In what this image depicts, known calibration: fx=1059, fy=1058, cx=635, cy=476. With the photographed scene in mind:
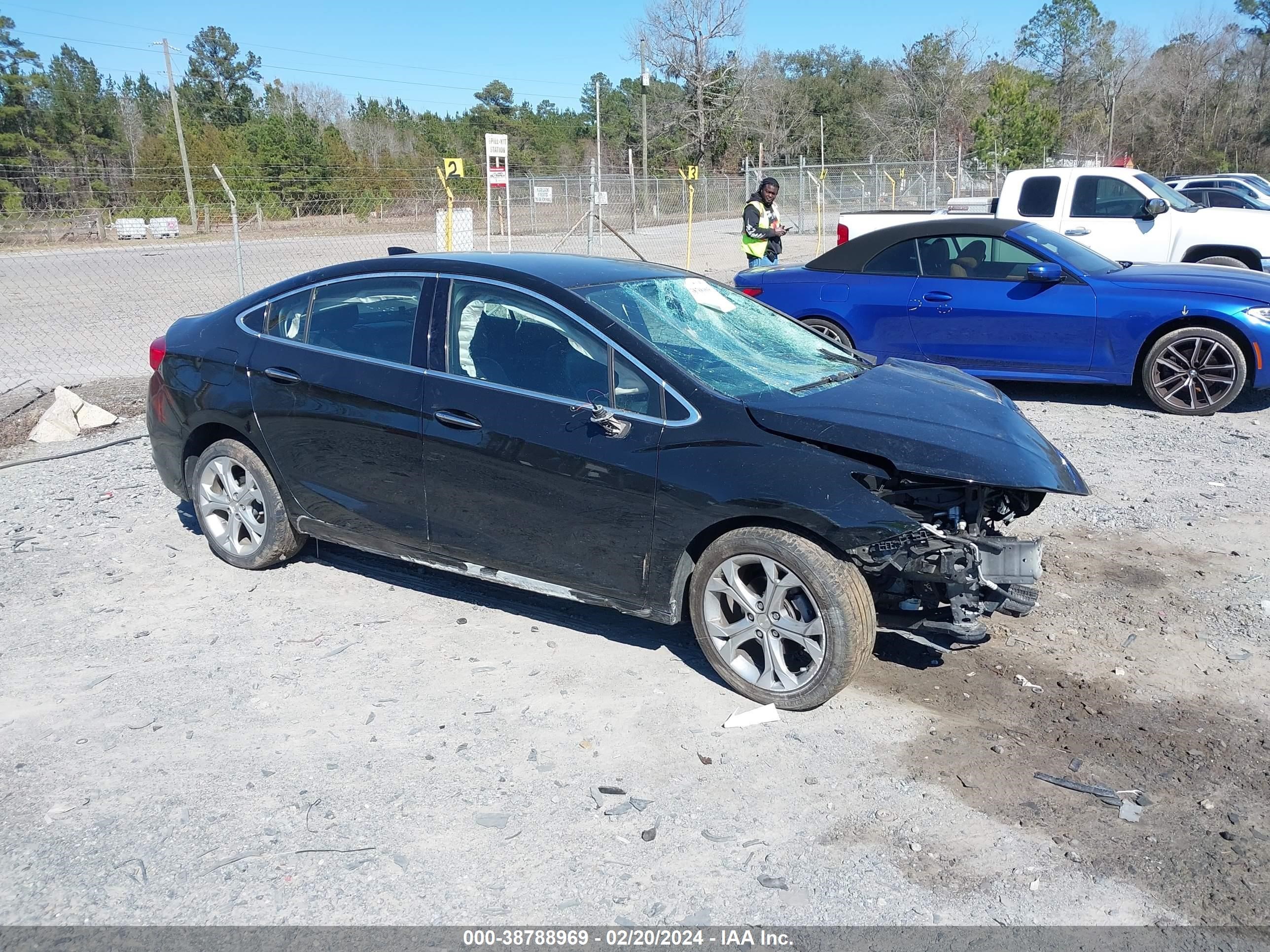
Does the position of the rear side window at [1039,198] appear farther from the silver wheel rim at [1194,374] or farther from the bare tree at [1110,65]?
the bare tree at [1110,65]

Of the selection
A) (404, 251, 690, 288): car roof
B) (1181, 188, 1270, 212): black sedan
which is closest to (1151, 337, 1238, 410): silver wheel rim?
(404, 251, 690, 288): car roof

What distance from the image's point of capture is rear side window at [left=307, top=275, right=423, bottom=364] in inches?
194

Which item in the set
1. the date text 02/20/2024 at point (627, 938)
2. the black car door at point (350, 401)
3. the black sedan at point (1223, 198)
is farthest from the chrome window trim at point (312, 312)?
the black sedan at point (1223, 198)

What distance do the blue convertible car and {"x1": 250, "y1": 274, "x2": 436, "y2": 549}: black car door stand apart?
4743 millimetres

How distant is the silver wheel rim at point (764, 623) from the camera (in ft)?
13.3

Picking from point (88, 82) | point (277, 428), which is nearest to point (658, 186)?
point (277, 428)

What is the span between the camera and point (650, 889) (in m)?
3.13

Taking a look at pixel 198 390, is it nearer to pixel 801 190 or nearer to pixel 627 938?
pixel 627 938

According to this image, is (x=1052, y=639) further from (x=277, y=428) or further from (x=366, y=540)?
(x=277, y=428)

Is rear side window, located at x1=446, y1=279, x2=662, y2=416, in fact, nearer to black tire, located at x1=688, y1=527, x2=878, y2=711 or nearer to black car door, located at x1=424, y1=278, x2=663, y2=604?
black car door, located at x1=424, y1=278, x2=663, y2=604

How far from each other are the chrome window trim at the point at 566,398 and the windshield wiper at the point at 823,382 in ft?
1.83

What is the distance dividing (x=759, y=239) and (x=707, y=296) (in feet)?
27.2

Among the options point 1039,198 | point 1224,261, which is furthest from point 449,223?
point 1224,261

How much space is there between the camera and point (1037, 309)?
881 cm
